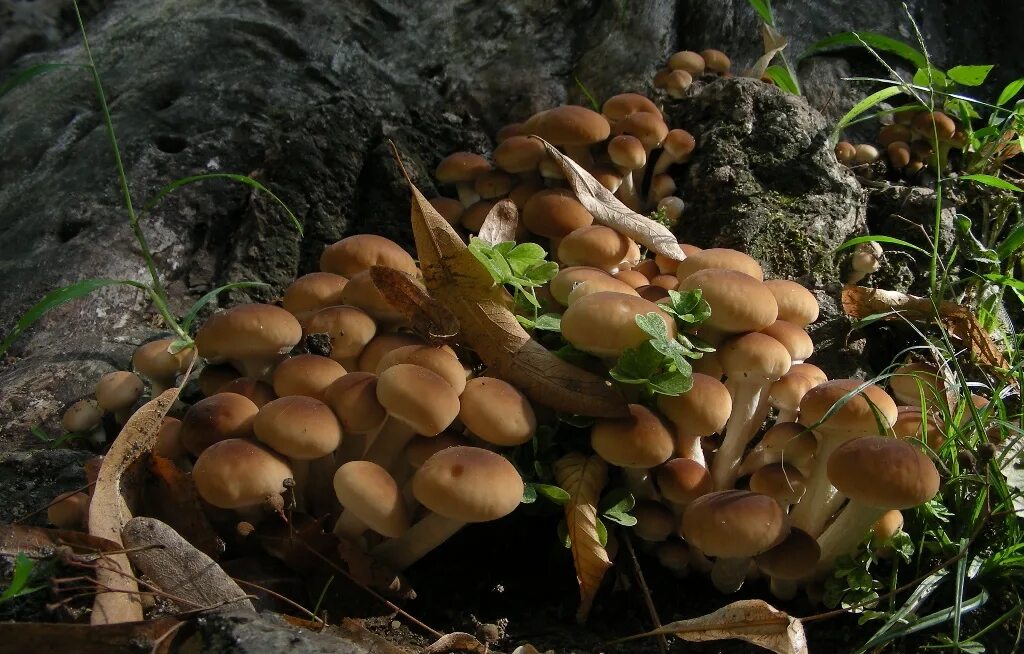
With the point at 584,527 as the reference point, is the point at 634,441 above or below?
above

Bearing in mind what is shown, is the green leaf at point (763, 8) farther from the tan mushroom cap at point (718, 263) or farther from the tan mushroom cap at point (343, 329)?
the tan mushroom cap at point (343, 329)

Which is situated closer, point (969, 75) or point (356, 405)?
point (356, 405)

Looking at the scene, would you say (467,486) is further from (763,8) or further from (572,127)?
(763,8)

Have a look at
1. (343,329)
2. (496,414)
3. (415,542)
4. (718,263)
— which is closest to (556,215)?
(718,263)

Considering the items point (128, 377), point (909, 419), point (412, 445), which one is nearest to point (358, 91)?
point (128, 377)

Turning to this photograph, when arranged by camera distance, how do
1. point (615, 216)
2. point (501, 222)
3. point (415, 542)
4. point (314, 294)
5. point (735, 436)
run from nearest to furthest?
1. point (415, 542)
2. point (735, 436)
3. point (314, 294)
4. point (615, 216)
5. point (501, 222)

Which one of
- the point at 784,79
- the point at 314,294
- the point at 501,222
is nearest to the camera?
the point at 314,294

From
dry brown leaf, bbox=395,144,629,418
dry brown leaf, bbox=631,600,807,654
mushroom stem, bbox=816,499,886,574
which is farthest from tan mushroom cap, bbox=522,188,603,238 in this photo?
dry brown leaf, bbox=631,600,807,654

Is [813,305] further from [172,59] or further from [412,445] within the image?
[172,59]
